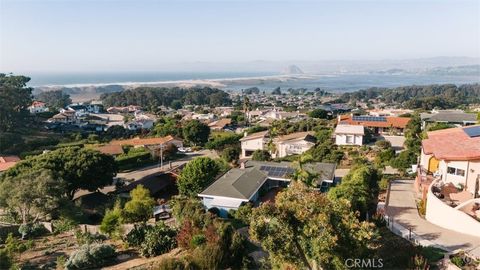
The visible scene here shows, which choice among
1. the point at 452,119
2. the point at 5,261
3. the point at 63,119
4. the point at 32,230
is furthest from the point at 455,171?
the point at 63,119

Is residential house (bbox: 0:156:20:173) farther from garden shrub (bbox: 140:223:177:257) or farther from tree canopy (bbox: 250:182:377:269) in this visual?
tree canopy (bbox: 250:182:377:269)

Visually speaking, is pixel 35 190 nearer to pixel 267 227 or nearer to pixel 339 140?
pixel 267 227

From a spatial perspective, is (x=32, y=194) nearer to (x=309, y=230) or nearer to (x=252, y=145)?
(x=309, y=230)

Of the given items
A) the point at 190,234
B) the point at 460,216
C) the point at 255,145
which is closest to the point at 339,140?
the point at 255,145

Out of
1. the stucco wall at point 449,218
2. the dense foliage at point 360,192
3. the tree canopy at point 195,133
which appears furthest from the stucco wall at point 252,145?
the stucco wall at point 449,218

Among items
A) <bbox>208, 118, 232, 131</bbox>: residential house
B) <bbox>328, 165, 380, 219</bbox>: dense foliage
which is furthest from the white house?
<bbox>208, 118, 232, 131</bbox>: residential house

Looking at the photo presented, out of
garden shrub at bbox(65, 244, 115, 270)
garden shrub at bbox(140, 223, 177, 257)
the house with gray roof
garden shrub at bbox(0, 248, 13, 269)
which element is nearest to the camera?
garden shrub at bbox(0, 248, 13, 269)
